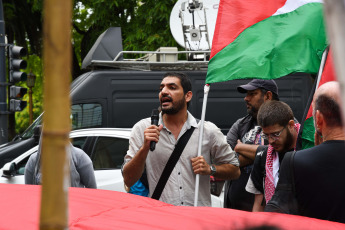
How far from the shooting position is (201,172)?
3777mm

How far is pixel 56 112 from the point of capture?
62cm

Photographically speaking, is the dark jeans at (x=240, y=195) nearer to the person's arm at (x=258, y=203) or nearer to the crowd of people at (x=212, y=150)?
the crowd of people at (x=212, y=150)

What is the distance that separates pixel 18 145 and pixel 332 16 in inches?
310

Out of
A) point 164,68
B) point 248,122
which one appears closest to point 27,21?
point 164,68

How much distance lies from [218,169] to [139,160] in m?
0.60

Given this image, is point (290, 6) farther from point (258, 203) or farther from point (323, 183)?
point (323, 183)

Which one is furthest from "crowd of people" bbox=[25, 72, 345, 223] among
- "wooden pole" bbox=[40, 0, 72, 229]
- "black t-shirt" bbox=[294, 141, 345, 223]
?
"wooden pole" bbox=[40, 0, 72, 229]

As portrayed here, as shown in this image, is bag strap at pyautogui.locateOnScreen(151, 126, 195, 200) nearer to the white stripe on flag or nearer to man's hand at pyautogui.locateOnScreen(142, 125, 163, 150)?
man's hand at pyautogui.locateOnScreen(142, 125, 163, 150)

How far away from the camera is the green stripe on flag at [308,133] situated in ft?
11.0

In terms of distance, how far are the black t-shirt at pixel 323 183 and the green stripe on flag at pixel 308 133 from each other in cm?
101

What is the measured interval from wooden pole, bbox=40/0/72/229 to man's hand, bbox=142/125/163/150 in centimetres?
293

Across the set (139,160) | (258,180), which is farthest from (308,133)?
(139,160)

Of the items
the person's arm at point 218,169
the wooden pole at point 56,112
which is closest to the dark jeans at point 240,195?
the person's arm at point 218,169

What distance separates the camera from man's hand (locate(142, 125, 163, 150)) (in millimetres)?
3585
